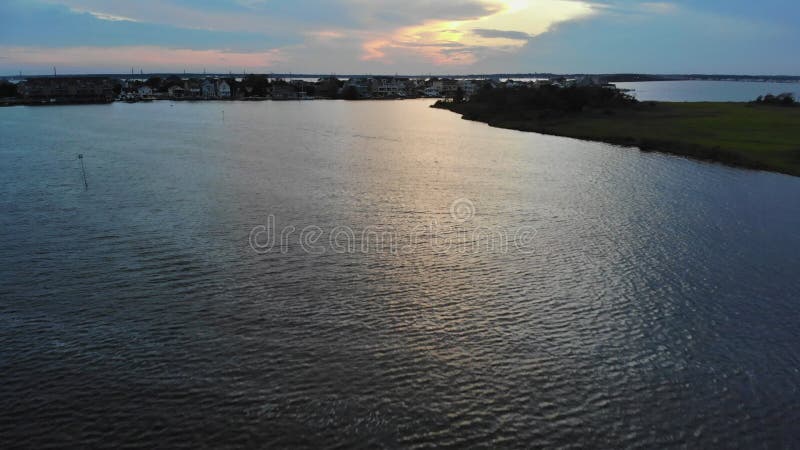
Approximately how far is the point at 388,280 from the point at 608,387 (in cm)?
973

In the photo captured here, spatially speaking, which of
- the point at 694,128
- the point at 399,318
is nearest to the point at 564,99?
the point at 694,128

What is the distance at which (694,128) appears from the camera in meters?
68.9

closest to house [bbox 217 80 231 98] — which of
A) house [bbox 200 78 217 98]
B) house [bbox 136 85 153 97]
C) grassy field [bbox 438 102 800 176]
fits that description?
house [bbox 200 78 217 98]

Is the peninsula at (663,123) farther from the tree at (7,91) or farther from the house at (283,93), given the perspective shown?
the tree at (7,91)

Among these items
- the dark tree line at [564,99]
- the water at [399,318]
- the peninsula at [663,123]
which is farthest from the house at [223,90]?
the water at [399,318]

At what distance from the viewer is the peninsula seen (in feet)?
173

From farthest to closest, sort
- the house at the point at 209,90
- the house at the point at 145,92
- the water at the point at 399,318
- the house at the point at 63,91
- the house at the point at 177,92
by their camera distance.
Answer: the house at the point at 209,90 < the house at the point at 177,92 < the house at the point at 145,92 < the house at the point at 63,91 < the water at the point at 399,318

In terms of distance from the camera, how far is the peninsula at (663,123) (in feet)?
173

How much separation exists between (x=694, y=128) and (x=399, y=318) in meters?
64.1

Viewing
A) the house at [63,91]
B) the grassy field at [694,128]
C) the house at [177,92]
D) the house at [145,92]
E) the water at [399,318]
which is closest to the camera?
the water at [399,318]

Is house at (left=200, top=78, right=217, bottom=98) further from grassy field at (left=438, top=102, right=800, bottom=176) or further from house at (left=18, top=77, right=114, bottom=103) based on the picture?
grassy field at (left=438, top=102, right=800, bottom=176)

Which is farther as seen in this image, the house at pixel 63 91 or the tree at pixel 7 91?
the tree at pixel 7 91

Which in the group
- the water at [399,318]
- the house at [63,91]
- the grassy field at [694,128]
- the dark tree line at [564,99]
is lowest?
the water at [399,318]

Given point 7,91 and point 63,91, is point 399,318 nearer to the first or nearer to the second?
point 63,91
